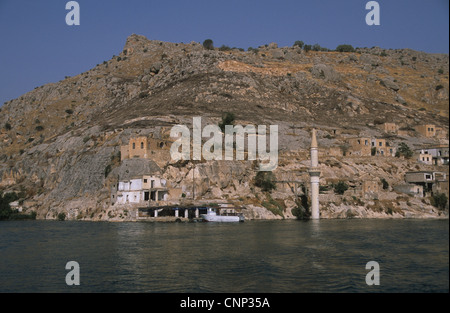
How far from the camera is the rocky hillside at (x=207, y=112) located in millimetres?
68500

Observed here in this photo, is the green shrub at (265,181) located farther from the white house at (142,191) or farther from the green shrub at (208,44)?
the green shrub at (208,44)

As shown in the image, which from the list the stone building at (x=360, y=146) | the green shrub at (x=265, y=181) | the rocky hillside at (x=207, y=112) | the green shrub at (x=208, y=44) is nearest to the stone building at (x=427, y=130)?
the rocky hillside at (x=207, y=112)

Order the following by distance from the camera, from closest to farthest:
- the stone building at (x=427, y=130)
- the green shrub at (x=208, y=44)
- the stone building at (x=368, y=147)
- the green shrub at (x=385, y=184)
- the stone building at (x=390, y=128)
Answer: the green shrub at (x=385, y=184) → the stone building at (x=368, y=147) → the stone building at (x=427, y=130) → the stone building at (x=390, y=128) → the green shrub at (x=208, y=44)

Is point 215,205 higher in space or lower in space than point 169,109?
lower

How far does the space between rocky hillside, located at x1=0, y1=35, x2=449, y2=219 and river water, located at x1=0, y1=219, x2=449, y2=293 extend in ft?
88.8

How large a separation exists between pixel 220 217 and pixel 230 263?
112ft

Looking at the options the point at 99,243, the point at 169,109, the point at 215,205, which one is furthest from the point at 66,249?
the point at 169,109

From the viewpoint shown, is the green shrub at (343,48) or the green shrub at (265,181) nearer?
the green shrub at (265,181)

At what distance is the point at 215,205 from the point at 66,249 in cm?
3006

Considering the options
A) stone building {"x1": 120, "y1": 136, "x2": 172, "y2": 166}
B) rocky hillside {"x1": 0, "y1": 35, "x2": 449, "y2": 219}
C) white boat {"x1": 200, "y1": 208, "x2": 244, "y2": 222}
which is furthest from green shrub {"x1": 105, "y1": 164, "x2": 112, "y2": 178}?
white boat {"x1": 200, "y1": 208, "x2": 244, "y2": 222}

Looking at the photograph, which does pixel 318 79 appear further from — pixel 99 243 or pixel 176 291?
pixel 176 291

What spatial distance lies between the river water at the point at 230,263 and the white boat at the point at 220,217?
19759 mm

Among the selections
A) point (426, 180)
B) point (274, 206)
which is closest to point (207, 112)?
point (274, 206)

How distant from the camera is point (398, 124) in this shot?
95938 millimetres
